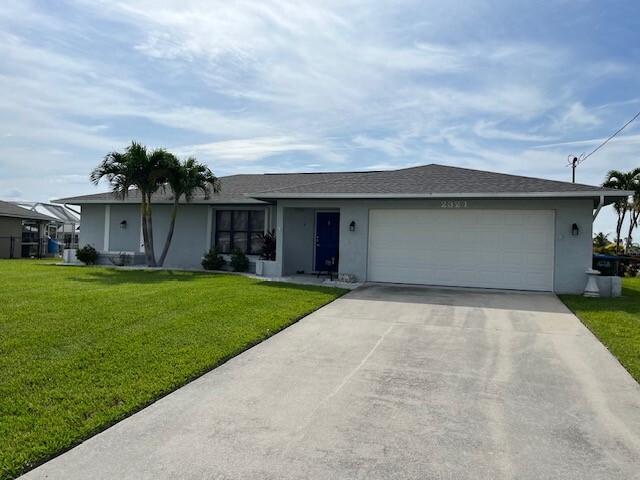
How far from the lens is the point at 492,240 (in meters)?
11.9

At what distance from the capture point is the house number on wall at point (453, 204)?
12.1 m

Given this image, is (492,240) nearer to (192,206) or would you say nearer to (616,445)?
(616,445)

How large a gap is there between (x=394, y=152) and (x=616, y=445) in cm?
1623

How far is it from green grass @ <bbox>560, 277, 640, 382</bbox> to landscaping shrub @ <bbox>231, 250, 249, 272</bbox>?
9.59 m

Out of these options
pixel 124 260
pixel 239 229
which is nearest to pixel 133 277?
pixel 239 229

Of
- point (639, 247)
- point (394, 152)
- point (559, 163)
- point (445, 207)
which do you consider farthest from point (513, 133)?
point (639, 247)

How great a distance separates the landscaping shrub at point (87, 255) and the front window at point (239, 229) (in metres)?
5.17

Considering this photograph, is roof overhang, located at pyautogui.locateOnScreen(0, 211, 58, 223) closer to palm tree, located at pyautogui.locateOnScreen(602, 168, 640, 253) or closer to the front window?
the front window

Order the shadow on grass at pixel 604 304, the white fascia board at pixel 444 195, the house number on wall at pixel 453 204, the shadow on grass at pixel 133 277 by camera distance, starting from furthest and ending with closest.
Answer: the house number on wall at pixel 453 204 → the shadow on grass at pixel 133 277 → the white fascia board at pixel 444 195 → the shadow on grass at pixel 604 304

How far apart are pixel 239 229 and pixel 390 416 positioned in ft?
42.1

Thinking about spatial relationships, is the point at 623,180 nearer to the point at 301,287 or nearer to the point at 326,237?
the point at 326,237

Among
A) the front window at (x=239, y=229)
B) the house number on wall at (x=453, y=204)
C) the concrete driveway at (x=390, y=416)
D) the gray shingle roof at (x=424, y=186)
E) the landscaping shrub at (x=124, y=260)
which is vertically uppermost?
the gray shingle roof at (x=424, y=186)

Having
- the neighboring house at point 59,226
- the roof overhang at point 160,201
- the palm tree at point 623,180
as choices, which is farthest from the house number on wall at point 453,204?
the neighboring house at point 59,226

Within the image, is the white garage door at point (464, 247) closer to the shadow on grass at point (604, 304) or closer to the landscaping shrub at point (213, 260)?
the shadow on grass at point (604, 304)
